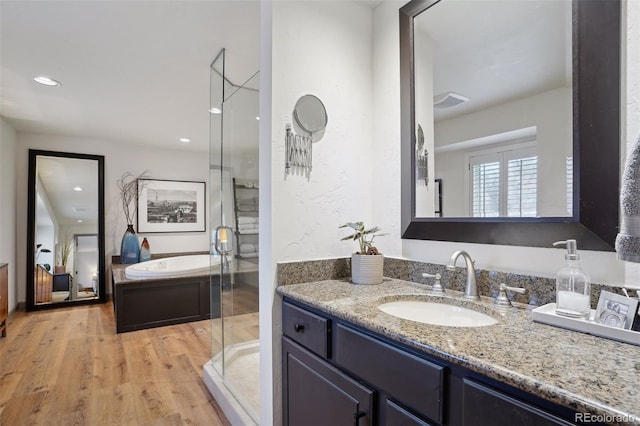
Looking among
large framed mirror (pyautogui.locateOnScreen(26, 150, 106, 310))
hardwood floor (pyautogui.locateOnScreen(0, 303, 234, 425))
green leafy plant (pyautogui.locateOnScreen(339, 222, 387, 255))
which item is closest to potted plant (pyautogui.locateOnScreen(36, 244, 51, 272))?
large framed mirror (pyautogui.locateOnScreen(26, 150, 106, 310))

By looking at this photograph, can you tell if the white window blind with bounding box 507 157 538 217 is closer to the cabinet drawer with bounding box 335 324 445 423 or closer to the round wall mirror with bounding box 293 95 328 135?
the cabinet drawer with bounding box 335 324 445 423

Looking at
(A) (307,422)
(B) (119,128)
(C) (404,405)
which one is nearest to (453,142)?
(C) (404,405)

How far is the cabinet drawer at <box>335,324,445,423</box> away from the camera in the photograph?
803 mm

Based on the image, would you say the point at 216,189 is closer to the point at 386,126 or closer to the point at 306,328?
the point at 386,126

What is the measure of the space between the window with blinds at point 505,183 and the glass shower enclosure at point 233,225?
1.47 meters

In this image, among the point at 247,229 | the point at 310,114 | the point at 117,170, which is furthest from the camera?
the point at 117,170

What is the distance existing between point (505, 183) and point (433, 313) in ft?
1.83

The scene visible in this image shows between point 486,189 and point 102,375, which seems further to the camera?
point 102,375

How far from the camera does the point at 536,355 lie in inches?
28.7

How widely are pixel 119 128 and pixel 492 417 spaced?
4736 mm

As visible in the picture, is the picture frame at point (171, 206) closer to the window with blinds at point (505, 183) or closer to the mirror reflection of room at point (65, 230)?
the mirror reflection of room at point (65, 230)

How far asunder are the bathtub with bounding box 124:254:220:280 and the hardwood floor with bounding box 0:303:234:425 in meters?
0.58

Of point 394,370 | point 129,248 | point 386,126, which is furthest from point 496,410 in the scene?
point 129,248

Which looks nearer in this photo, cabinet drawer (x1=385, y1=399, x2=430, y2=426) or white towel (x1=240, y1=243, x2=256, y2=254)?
cabinet drawer (x1=385, y1=399, x2=430, y2=426)
